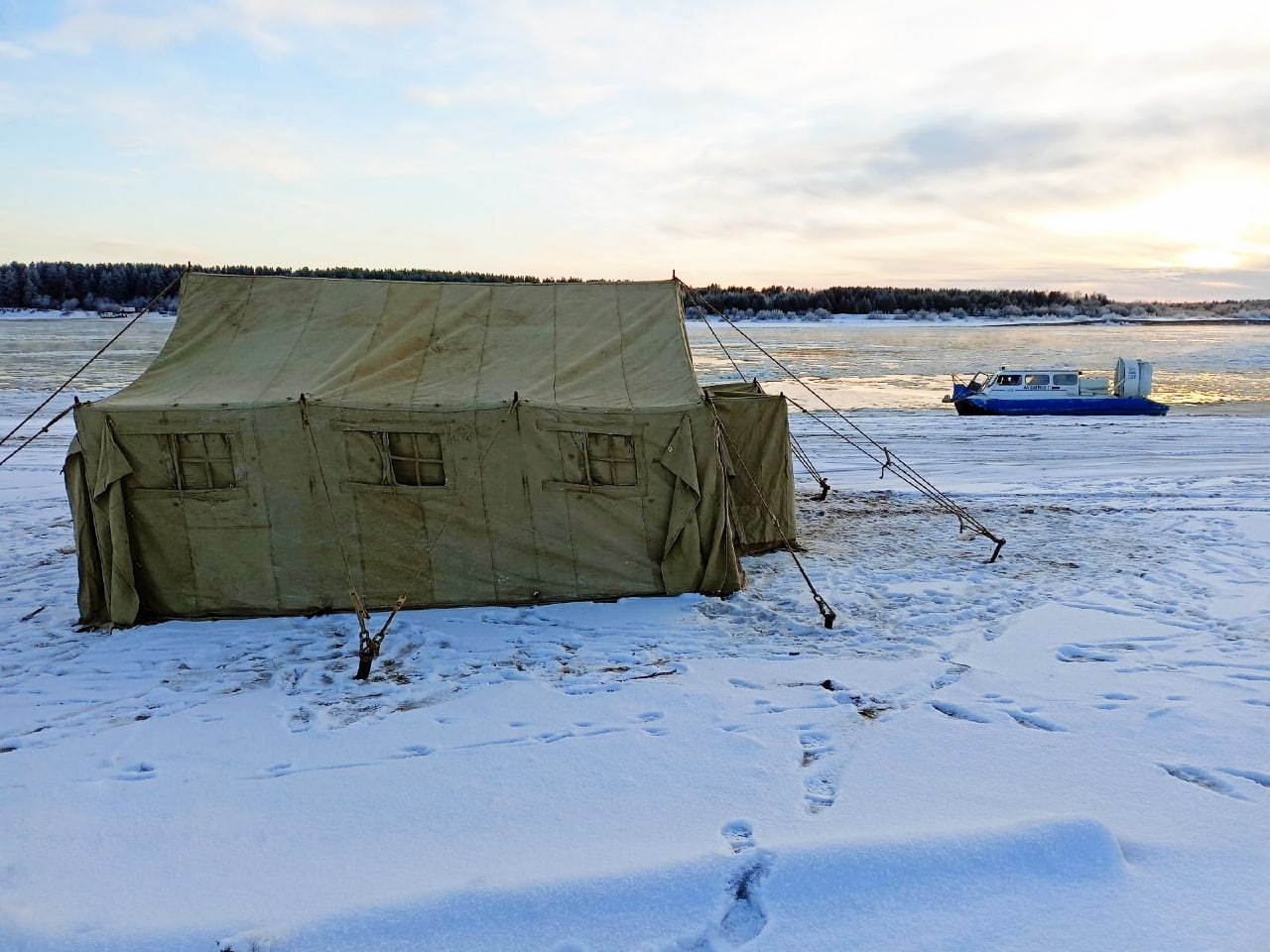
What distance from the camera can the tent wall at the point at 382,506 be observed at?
7.67m

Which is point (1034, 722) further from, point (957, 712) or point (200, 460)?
point (200, 460)

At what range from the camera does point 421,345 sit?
Result: 346 inches

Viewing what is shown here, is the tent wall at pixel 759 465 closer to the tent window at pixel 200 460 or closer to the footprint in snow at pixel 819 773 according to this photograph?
the footprint in snow at pixel 819 773

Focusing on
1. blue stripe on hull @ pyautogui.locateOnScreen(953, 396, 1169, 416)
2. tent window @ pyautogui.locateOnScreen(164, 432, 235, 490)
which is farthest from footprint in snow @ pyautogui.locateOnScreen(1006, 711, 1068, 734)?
blue stripe on hull @ pyautogui.locateOnScreen(953, 396, 1169, 416)

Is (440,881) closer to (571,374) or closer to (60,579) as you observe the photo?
(571,374)

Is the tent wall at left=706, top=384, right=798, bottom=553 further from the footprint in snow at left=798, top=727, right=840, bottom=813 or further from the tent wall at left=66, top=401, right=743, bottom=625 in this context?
the footprint in snow at left=798, top=727, right=840, bottom=813

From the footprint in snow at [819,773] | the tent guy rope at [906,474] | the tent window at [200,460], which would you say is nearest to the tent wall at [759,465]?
the tent guy rope at [906,474]

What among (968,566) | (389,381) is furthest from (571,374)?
(968,566)

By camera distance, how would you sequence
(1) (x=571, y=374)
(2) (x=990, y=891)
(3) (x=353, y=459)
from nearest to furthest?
1. (2) (x=990, y=891)
2. (3) (x=353, y=459)
3. (1) (x=571, y=374)

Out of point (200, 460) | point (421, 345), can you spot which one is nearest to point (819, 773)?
point (421, 345)

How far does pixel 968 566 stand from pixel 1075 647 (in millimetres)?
2494

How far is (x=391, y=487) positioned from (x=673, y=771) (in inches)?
167

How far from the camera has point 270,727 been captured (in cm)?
570

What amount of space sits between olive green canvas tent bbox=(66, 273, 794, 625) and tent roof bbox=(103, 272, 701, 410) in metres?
0.04
